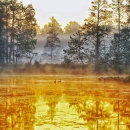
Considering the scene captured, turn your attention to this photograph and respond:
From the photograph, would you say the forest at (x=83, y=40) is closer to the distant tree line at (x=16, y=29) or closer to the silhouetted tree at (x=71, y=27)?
the distant tree line at (x=16, y=29)

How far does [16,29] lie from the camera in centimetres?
6806

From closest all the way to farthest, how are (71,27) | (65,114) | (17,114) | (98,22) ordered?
(17,114), (65,114), (98,22), (71,27)

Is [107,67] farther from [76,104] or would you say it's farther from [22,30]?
[76,104]

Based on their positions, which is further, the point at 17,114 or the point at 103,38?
the point at 103,38

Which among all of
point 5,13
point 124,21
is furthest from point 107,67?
point 5,13

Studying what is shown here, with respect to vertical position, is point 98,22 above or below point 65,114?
above

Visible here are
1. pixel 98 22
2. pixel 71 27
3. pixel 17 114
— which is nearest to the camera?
pixel 17 114

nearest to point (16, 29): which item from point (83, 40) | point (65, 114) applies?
point (83, 40)

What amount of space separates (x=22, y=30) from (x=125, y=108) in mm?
53199

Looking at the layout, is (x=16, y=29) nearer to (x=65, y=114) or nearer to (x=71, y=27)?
(x=65, y=114)

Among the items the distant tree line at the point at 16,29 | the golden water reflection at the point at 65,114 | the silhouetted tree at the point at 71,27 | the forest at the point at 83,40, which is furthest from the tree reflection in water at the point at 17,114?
the silhouetted tree at the point at 71,27

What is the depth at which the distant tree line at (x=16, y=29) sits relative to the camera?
2516 inches

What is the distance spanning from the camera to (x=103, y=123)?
13.5 m

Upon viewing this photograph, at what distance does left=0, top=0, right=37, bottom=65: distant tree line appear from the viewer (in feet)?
210
